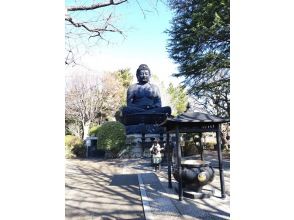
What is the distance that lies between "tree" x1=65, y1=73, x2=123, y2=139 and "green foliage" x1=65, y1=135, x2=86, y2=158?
83 cm

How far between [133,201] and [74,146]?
22.7ft

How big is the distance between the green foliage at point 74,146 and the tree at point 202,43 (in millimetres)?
4683

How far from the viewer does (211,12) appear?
606 centimetres

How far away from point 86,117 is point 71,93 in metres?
1.62

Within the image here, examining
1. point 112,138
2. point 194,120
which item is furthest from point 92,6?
point 112,138

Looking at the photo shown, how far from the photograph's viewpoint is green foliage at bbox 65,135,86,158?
33.6 feet

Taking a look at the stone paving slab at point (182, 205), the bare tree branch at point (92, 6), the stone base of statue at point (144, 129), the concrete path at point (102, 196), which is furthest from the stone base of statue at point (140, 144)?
the bare tree branch at point (92, 6)

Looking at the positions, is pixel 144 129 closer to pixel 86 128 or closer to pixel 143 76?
pixel 143 76

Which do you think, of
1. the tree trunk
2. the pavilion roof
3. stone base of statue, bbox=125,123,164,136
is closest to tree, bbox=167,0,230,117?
the pavilion roof

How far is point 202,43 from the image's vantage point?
6.41 meters
